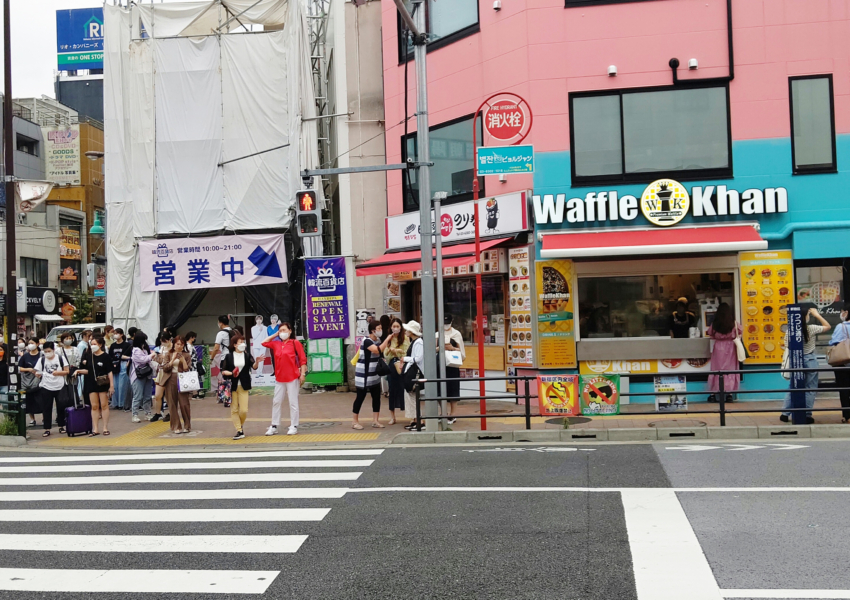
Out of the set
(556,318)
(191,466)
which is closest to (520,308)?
(556,318)

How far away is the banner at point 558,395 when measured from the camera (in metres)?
12.4

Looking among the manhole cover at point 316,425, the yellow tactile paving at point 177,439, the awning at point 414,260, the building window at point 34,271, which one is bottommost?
the yellow tactile paving at point 177,439

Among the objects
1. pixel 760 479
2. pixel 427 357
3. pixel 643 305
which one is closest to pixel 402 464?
pixel 427 357

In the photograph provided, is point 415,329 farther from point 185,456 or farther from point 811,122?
point 811,122

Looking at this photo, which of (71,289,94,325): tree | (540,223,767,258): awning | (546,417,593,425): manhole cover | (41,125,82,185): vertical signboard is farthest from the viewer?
(41,125,82,185): vertical signboard

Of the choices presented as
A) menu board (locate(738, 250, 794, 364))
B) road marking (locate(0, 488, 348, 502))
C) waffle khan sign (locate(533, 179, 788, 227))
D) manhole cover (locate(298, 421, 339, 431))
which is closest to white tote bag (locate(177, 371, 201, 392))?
manhole cover (locate(298, 421, 339, 431))

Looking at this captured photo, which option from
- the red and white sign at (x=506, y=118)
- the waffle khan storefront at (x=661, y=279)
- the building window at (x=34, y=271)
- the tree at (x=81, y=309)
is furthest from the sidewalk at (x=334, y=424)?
the tree at (x=81, y=309)

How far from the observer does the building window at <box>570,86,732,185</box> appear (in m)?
15.4

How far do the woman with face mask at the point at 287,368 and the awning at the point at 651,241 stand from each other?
507cm

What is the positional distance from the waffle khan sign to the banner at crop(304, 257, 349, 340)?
20.5 ft

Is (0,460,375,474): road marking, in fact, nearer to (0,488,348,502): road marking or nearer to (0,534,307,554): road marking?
(0,488,348,502): road marking

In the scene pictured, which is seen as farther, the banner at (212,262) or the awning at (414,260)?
the banner at (212,262)

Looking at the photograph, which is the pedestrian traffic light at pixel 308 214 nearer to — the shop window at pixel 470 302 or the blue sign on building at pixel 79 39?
the shop window at pixel 470 302

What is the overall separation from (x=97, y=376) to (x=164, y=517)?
24.0 ft
